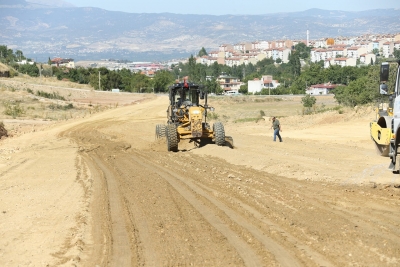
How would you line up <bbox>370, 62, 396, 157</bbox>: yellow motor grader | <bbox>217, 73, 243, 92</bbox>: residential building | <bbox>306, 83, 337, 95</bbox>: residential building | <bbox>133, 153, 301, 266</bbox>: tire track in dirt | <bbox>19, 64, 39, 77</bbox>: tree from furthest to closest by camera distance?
<bbox>217, 73, 243, 92</bbox>: residential building, <bbox>19, 64, 39, 77</bbox>: tree, <bbox>306, 83, 337, 95</bbox>: residential building, <bbox>370, 62, 396, 157</bbox>: yellow motor grader, <bbox>133, 153, 301, 266</bbox>: tire track in dirt

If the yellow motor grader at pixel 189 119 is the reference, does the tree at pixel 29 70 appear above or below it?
above

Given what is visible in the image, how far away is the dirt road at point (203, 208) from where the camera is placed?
363 inches

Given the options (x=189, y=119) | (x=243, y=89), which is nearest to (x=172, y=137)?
(x=189, y=119)

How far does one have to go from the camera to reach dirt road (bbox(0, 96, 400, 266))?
30.2 ft

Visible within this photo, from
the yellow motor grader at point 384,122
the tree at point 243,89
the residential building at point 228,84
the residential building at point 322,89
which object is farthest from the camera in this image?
the residential building at point 228,84

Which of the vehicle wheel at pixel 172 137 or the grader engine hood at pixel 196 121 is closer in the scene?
the grader engine hood at pixel 196 121

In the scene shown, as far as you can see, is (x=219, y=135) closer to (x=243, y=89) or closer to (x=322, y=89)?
(x=322, y=89)

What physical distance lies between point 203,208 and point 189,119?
10.8 meters

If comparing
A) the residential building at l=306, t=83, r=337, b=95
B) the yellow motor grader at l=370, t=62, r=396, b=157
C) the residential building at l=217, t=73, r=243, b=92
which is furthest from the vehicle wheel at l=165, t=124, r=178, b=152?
the residential building at l=217, t=73, r=243, b=92

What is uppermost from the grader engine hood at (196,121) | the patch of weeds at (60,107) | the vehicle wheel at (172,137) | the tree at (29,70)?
the tree at (29,70)

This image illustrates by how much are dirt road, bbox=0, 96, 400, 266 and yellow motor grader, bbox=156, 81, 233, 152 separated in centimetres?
70

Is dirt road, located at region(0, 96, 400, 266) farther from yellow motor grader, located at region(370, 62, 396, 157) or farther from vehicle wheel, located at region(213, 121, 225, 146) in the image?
yellow motor grader, located at region(370, 62, 396, 157)

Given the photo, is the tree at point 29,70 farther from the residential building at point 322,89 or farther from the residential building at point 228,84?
the residential building at point 322,89

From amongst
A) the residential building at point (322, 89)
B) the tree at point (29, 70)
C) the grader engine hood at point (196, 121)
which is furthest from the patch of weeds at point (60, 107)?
the residential building at point (322, 89)
